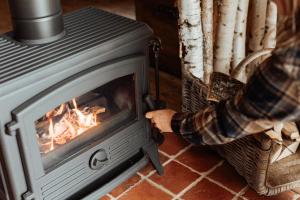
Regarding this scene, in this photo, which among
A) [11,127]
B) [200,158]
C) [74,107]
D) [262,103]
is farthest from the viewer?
[200,158]

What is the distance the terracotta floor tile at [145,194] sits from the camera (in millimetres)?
1720

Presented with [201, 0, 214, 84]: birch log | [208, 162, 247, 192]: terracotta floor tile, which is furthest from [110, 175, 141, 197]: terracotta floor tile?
[201, 0, 214, 84]: birch log

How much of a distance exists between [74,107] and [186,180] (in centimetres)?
54

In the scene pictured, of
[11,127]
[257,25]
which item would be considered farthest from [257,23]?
[11,127]

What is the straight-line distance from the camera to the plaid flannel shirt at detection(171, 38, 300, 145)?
→ 3.13 feet

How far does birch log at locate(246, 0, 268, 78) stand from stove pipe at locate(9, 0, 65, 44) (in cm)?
86

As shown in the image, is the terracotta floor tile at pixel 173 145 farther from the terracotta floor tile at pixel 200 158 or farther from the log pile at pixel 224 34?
the log pile at pixel 224 34

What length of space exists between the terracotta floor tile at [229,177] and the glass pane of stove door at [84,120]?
1.39 feet

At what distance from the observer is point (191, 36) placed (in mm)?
1771

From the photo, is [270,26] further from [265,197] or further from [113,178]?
[113,178]

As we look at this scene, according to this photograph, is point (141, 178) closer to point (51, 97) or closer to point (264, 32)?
point (51, 97)

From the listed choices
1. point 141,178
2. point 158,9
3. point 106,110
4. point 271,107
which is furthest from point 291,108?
point 158,9

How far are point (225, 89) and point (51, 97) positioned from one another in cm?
67

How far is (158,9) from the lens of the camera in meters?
2.37
